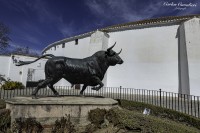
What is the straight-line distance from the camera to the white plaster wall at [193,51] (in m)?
13.5

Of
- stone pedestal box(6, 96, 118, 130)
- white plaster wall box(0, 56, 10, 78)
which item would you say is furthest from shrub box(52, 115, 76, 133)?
white plaster wall box(0, 56, 10, 78)

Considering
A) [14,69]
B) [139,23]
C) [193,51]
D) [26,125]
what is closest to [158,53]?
[193,51]

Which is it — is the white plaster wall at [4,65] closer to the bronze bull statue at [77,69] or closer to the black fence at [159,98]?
the black fence at [159,98]

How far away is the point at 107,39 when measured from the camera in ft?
61.9

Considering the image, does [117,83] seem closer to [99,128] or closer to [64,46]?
[64,46]

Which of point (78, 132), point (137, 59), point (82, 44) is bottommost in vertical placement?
point (78, 132)

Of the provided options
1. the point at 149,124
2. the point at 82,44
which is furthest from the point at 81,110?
the point at 82,44

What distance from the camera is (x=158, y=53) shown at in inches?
640

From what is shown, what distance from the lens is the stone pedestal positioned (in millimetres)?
4660

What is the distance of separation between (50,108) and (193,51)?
12.9m

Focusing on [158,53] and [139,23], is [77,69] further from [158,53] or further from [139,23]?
[139,23]

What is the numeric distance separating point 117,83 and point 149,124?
42.6 feet

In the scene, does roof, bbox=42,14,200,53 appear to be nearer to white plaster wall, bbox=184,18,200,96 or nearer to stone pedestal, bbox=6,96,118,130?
white plaster wall, bbox=184,18,200,96

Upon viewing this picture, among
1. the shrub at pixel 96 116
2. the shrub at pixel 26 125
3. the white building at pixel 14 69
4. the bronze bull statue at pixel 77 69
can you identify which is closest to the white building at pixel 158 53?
the white building at pixel 14 69
